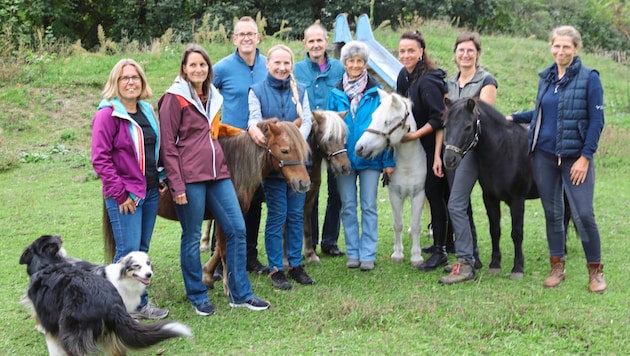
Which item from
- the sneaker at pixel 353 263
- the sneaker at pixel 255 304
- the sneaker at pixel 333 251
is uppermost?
the sneaker at pixel 255 304

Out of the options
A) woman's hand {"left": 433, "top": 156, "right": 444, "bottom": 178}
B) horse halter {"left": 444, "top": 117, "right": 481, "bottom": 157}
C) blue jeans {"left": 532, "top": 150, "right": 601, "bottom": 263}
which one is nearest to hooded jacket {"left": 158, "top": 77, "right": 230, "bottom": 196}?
horse halter {"left": 444, "top": 117, "right": 481, "bottom": 157}

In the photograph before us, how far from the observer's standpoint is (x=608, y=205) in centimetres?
894

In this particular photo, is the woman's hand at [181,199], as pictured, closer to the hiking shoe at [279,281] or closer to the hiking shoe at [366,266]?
the hiking shoe at [279,281]

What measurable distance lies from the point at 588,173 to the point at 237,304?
321 cm

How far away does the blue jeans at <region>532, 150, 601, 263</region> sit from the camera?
5184mm

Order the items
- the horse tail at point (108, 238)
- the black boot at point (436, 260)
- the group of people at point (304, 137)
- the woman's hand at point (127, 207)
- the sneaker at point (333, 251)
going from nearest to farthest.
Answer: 1. the woman's hand at point (127, 207)
2. the group of people at point (304, 137)
3. the horse tail at point (108, 238)
4. the black boot at point (436, 260)
5. the sneaker at point (333, 251)

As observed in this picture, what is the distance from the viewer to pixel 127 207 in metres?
4.47

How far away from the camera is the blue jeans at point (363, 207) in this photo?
6156 millimetres

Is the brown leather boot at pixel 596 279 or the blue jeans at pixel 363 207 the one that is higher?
the blue jeans at pixel 363 207

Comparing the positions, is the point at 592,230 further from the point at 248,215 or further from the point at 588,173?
the point at 248,215

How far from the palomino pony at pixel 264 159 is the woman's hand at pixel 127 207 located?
25.5 inches

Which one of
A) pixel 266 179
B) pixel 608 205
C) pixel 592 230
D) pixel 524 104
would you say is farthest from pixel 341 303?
pixel 524 104

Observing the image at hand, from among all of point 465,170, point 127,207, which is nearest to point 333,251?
point 465,170

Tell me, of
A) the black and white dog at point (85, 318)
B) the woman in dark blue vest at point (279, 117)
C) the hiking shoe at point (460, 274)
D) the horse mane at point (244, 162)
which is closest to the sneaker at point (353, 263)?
the woman in dark blue vest at point (279, 117)
